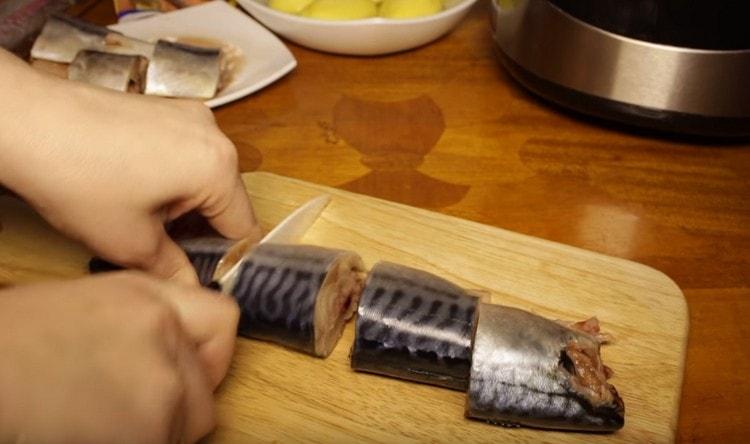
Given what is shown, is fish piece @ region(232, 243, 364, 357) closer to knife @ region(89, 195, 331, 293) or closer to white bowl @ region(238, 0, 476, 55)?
knife @ region(89, 195, 331, 293)

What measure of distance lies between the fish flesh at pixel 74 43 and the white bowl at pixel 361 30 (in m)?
0.36

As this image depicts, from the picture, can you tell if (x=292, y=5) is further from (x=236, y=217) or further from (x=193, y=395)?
(x=193, y=395)

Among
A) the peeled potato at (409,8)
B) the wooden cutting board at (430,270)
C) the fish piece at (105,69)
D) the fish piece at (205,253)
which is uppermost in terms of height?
the peeled potato at (409,8)

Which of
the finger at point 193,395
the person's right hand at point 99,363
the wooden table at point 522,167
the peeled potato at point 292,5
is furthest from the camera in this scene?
the peeled potato at point 292,5

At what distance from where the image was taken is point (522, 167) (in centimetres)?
183

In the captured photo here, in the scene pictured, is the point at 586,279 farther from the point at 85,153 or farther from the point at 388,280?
the point at 85,153

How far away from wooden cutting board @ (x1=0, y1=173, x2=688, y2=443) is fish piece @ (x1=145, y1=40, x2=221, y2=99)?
414 mm

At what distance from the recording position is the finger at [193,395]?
1.02 m

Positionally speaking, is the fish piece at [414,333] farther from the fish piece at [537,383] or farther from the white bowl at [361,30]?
the white bowl at [361,30]

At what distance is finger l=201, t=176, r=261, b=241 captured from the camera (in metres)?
1.37

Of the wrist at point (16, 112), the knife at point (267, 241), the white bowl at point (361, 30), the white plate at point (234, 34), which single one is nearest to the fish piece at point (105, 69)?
the white plate at point (234, 34)

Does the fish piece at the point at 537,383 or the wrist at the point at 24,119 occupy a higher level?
the wrist at the point at 24,119

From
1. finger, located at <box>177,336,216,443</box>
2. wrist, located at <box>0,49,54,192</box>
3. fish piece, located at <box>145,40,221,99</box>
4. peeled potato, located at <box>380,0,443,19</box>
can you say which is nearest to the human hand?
wrist, located at <box>0,49,54,192</box>

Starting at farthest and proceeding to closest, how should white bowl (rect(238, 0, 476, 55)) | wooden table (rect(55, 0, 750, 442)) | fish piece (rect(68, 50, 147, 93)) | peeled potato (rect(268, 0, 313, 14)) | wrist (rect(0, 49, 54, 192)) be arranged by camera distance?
peeled potato (rect(268, 0, 313, 14)), white bowl (rect(238, 0, 476, 55)), fish piece (rect(68, 50, 147, 93)), wooden table (rect(55, 0, 750, 442)), wrist (rect(0, 49, 54, 192))
